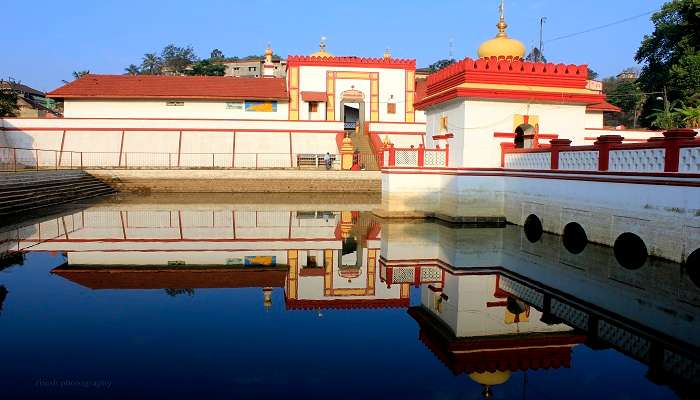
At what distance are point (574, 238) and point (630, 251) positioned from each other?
192 centimetres

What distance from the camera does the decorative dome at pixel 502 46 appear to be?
61.1 ft

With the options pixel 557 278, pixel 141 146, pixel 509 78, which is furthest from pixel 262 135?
pixel 557 278

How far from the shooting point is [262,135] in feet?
104

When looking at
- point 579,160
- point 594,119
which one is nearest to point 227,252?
point 579,160

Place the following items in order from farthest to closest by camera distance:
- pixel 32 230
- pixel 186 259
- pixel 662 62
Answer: pixel 662 62
pixel 32 230
pixel 186 259

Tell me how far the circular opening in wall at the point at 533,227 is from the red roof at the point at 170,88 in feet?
66.4

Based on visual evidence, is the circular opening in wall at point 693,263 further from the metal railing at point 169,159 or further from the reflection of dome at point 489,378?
the metal railing at point 169,159

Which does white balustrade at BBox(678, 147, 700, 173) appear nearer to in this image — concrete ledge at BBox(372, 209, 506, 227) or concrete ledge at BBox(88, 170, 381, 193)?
concrete ledge at BBox(372, 209, 506, 227)

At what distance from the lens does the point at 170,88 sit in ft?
107

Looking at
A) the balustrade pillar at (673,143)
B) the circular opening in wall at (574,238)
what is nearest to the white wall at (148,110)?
the circular opening in wall at (574,238)

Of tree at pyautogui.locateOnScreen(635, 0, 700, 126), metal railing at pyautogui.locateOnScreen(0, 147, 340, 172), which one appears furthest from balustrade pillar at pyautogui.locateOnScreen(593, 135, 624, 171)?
tree at pyautogui.locateOnScreen(635, 0, 700, 126)

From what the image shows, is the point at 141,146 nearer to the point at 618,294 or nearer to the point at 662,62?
the point at 618,294

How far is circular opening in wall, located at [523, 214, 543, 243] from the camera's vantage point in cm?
1416

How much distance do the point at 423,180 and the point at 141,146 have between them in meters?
20.2
